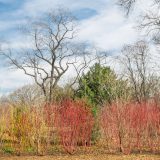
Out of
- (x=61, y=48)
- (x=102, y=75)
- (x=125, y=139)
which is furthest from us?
(x=61, y=48)

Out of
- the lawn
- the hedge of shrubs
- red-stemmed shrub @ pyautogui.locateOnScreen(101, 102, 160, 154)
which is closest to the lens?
the lawn

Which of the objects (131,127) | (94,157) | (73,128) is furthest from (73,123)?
(131,127)

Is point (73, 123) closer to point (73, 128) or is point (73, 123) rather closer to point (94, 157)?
point (73, 128)

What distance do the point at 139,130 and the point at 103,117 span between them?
1591 mm

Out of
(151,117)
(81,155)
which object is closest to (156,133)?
(151,117)

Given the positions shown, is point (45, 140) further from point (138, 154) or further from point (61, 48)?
point (61, 48)

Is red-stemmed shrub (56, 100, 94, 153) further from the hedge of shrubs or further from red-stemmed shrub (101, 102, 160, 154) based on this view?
red-stemmed shrub (101, 102, 160, 154)

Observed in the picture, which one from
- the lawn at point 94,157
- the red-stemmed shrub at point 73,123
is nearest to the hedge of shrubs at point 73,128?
the red-stemmed shrub at point 73,123

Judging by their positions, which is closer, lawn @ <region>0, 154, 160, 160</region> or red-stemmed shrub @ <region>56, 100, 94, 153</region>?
lawn @ <region>0, 154, 160, 160</region>

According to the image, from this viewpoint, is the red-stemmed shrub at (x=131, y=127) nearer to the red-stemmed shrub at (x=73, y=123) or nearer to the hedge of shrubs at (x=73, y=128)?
the hedge of shrubs at (x=73, y=128)

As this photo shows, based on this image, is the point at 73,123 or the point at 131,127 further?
the point at 131,127

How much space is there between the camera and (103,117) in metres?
18.2

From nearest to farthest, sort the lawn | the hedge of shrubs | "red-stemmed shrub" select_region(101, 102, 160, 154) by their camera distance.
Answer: the lawn, the hedge of shrubs, "red-stemmed shrub" select_region(101, 102, 160, 154)

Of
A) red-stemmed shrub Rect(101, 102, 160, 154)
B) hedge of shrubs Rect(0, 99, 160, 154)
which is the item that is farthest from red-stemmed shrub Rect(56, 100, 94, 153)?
red-stemmed shrub Rect(101, 102, 160, 154)
